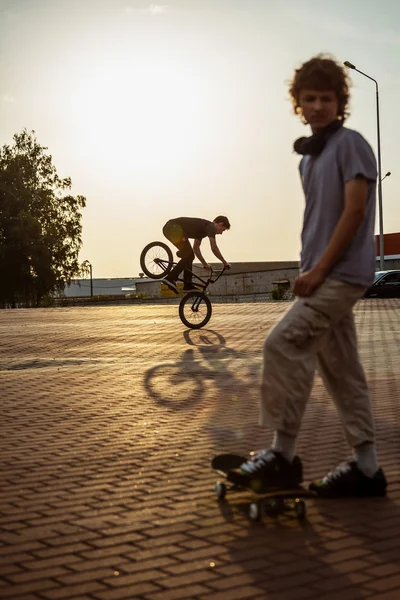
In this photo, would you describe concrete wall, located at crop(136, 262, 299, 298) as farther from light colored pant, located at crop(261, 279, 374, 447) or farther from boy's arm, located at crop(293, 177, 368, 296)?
boy's arm, located at crop(293, 177, 368, 296)

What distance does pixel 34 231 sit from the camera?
63.3 meters

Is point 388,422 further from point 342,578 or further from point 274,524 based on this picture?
point 342,578

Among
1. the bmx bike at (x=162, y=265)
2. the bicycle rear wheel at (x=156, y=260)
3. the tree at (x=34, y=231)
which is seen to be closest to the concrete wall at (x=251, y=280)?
the tree at (x=34, y=231)

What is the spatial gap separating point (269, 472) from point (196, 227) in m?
11.9

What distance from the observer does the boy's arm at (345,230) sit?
14.3 ft

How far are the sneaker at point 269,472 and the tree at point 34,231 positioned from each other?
59469mm

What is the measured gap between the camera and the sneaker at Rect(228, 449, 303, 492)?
4.45 m

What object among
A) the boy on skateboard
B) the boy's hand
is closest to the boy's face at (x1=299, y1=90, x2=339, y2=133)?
the boy on skateboard

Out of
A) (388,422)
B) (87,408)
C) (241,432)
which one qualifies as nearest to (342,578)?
(241,432)

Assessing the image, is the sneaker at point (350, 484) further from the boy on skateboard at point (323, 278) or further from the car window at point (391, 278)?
the car window at point (391, 278)

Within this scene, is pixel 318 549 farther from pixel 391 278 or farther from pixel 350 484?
pixel 391 278

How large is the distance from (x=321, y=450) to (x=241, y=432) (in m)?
0.87

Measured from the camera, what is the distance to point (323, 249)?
450 cm

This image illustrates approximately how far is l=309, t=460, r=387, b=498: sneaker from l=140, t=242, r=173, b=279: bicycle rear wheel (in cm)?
1236
